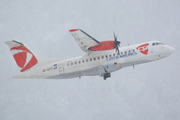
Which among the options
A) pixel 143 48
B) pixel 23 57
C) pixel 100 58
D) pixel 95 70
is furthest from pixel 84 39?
pixel 23 57

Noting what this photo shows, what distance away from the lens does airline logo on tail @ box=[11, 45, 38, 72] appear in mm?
44344

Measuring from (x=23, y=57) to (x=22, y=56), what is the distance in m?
0.21

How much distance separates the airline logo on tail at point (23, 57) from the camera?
1746 inches

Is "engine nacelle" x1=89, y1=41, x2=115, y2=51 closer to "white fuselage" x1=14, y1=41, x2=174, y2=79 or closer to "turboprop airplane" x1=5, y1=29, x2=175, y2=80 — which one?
"turboprop airplane" x1=5, y1=29, x2=175, y2=80

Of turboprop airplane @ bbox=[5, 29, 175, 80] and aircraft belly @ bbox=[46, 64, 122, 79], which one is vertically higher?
turboprop airplane @ bbox=[5, 29, 175, 80]

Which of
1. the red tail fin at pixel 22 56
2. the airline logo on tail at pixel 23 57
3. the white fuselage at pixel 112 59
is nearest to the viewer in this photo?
the white fuselage at pixel 112 59

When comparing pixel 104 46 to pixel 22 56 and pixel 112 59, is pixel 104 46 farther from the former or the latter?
pixel 22 56

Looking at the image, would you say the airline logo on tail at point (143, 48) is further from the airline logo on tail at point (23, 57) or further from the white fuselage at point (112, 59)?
the airline logo on tail at point (23, 57)

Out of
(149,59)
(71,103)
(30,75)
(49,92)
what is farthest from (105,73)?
(49,92)

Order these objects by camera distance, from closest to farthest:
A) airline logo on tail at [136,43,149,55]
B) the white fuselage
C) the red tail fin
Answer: the white fuselage
airline logo on tail at [136,43,149,55]
the red tail fin

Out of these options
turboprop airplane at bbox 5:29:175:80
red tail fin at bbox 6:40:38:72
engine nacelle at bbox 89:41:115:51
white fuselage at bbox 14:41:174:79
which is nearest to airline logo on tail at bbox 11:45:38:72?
red tail fin at bbox 6:40:38:72

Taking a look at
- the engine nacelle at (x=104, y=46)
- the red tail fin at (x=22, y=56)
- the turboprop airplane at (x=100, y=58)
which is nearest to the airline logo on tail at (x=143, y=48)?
the turboprop airplane at (x=100, y=58)

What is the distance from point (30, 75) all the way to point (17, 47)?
4489mm

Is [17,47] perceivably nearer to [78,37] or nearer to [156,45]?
[78,37]
